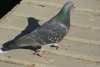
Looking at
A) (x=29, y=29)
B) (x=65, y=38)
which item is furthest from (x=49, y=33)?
(x=29, y=29)

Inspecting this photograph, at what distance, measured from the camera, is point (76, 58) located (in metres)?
5.80

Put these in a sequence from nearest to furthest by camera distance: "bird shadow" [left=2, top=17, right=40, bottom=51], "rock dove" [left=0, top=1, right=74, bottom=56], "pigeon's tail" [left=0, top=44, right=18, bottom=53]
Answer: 1. "rock dove" [left=0, top=1, right=74, bottom=56]
2. "pigeon's tail" [left=0, top=44, right=18, bottom=53]
3. "bird shadow" [left=2, top=17, right=40, bottom=51]

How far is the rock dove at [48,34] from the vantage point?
5.64 meters

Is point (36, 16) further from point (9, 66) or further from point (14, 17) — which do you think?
point (9, 66)

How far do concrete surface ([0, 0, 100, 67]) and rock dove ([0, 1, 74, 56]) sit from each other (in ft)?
0.61

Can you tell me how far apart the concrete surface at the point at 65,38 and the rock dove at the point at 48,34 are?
186 millimetres

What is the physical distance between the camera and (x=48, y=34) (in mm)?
5715

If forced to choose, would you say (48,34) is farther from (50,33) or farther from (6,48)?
(6,48)

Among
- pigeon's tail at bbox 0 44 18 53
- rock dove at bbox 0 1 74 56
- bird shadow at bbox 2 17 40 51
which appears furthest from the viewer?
bird shadow at bbox 2 17 40 51

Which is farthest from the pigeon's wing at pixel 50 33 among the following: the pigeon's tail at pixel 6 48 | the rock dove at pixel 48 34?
the pigeon's tail at pixel 6 48

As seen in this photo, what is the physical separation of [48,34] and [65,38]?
68cm

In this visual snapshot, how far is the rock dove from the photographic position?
5637 millimetres

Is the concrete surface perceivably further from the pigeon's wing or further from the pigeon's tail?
the pigeon's wing

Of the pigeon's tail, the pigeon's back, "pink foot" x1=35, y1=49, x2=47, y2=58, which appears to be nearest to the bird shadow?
the pigeon's tail
